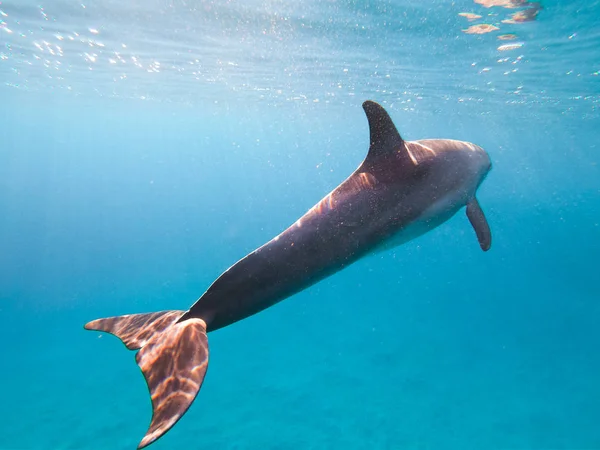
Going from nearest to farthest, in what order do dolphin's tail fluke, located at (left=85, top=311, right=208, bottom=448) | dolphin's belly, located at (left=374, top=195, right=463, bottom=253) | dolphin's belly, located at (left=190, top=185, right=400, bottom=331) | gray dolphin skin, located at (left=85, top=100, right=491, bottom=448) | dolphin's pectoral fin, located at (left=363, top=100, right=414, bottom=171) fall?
dolphin's tail fluke, located at (left=85, top=311, right=208, bottom=448) → gray dolphin skin, located at (left=85, top=100, right=491, bottom=448) → dolphin's belly, located at (left=190, top=185, right=400, bottom=331) → dolphin's pectoral fin, located at (left=363, top=100, right=414, bottom=171) → dolphin's belly, located at (left=374, top=195, right=463, bottom=253)

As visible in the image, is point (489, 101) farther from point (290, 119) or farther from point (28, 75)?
point (28, 75)

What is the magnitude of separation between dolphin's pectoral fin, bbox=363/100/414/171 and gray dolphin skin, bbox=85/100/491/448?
0.01m

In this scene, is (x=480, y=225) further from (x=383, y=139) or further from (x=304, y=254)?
(x=304, y=254)

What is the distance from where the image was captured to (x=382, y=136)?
5.39 meters

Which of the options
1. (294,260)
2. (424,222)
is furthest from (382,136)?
(294,260)

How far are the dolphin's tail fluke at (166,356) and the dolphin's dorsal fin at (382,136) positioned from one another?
3191mm

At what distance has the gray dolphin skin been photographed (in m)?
4.14

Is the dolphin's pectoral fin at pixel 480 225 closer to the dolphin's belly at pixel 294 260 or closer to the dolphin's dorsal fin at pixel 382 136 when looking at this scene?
the dolphin's dorsal fin at pixel 382 136

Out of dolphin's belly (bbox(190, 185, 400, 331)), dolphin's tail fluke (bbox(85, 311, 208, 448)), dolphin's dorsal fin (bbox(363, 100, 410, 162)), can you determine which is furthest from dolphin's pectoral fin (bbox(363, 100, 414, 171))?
dolphin's tail fluke (bbox(85, 311, 208, 448))

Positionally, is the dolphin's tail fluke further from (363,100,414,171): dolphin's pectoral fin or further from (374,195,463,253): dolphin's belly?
(363,100,414,171): dolphin's pectoral fin

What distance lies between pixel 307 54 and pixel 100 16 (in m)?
10.5

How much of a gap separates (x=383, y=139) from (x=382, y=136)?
0.05 metres

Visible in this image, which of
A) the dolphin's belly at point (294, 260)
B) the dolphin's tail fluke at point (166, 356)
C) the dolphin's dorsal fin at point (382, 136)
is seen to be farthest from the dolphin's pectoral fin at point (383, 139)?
the dolphin's tail fluke at point (166, 356)

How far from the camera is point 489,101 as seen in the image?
3556 centimetres
